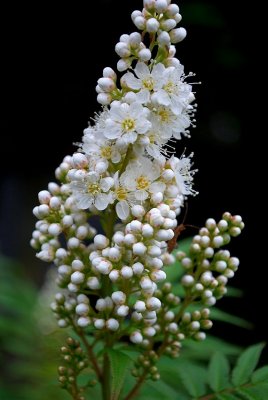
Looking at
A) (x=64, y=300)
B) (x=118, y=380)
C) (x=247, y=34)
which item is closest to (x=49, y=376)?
(x=64, y=300)

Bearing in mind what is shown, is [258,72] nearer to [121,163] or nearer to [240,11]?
[240,11]

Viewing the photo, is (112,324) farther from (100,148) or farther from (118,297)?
(100,148)

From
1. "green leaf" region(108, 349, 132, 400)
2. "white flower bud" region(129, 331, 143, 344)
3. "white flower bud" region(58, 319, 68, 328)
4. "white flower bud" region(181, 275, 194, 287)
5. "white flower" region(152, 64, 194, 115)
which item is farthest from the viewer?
"white flower bud" region(181, 275, 194, 287)

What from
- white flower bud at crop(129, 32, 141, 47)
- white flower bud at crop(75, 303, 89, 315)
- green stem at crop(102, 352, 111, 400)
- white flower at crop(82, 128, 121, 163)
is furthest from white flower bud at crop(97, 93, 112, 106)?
green stem at crop(102, 352, 111, 400)

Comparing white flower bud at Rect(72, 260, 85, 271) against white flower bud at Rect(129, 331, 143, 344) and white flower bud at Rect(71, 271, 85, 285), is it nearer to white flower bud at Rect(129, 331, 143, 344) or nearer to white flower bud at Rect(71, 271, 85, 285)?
white flower bud at Rect(71, 271, 85, 285)

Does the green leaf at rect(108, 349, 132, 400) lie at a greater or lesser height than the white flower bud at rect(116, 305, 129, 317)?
lesser
